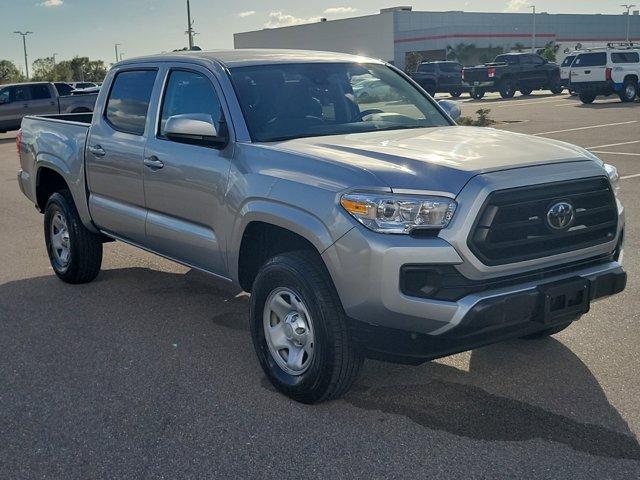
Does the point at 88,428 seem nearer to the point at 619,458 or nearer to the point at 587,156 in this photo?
the point at 619,458

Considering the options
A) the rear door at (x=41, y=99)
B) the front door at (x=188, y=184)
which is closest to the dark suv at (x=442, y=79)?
the rear door at (x=41, y=99)

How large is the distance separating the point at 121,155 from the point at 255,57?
1.26 meters

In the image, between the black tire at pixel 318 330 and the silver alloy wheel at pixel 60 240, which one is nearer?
the black tire at pixel 318 330

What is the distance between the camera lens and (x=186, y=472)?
11.9 feet

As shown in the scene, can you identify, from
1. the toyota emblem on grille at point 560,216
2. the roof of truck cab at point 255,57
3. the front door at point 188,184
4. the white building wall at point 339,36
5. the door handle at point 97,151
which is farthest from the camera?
the white building wall at point 339,36

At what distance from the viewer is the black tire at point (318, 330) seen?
4.00 meters

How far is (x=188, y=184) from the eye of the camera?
5.07 metres

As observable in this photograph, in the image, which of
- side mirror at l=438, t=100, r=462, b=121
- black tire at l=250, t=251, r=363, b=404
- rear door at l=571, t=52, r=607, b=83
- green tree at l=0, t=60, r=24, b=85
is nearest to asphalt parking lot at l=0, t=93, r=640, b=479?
black tire at l=250, t=251, r=363, b=404

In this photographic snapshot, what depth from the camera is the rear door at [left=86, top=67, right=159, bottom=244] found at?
5.71 meters

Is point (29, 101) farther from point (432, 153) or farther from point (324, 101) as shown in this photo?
point (432, 153)

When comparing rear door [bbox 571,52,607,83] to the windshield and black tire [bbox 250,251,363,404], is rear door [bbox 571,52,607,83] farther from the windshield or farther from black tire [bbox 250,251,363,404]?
black tire [bbox 250,251,363,404]

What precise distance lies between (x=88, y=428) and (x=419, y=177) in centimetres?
210

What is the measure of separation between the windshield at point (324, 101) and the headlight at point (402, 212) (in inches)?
46.4

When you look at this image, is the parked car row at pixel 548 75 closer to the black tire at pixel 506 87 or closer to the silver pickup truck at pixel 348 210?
the black tire at pixel 506 87
